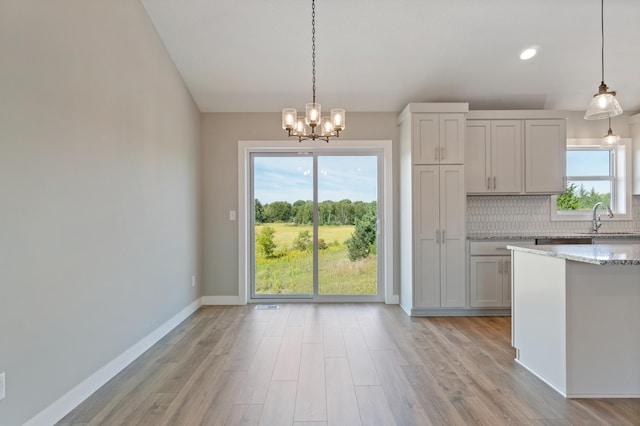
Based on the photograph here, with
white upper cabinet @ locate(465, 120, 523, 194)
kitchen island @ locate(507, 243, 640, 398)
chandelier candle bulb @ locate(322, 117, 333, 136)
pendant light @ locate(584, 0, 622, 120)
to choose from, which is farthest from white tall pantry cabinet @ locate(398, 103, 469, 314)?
kitchen island @ locate(507, 243, 640, 398)

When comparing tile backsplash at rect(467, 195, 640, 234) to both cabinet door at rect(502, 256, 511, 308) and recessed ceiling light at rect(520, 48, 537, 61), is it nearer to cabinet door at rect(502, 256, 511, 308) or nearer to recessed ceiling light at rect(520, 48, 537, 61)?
cabinet door at rect(502, 256, 511, 308)

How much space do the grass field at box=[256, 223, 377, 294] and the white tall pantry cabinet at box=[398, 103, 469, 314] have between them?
0.91m

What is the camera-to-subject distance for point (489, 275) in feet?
14.3

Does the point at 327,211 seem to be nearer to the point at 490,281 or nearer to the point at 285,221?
the point at 285,221

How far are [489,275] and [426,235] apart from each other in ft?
2.90

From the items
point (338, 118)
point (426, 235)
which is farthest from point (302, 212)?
point (338, 118)

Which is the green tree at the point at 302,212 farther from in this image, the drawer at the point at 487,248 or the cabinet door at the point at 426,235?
the drawer at the point at 487,248

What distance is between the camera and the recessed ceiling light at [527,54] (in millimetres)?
3973

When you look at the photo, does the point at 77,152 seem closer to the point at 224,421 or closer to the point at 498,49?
the point at 224,421

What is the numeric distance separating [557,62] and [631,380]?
334 centimetres

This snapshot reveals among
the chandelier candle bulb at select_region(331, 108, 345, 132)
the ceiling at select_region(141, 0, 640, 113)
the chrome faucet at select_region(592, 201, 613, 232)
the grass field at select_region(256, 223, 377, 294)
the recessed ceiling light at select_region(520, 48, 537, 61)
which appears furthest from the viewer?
the grass field at select_region(256, 223, 377, 294)

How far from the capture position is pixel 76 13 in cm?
242

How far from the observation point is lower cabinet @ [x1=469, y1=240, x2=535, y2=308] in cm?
435

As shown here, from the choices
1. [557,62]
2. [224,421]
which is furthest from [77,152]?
→ [557,62]
